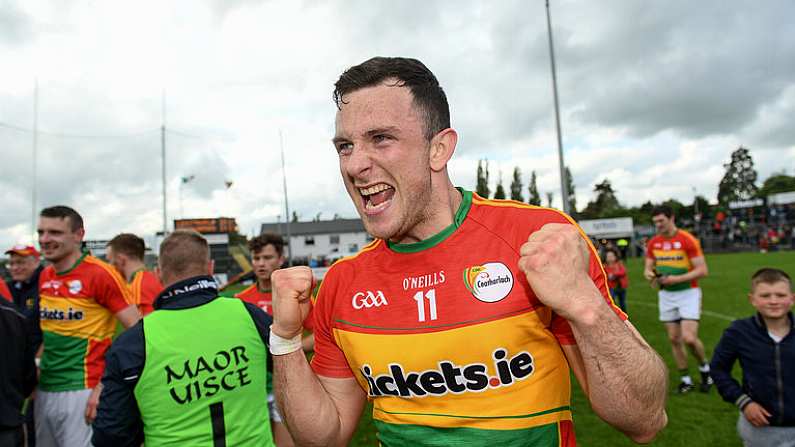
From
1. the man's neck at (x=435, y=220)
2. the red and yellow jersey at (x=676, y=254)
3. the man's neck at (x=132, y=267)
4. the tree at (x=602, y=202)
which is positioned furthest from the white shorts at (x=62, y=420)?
the tree at (x=602, y=202)

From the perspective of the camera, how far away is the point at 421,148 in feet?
6.41

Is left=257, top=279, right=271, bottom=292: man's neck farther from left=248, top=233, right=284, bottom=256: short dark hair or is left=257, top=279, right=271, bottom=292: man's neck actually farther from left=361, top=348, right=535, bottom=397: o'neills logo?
left=361, top=348, right=535, bottom=397: o'neills logo

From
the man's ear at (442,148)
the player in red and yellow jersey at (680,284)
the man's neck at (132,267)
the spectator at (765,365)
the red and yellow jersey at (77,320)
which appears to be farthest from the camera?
the player in red and yellow jersey at (680,284)

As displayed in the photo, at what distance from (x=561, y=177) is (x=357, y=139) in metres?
12.2

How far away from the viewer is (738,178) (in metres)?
103

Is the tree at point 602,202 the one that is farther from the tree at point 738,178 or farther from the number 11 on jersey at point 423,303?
the number 11 on jersey at point 423,303

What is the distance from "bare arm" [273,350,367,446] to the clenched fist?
1001mm

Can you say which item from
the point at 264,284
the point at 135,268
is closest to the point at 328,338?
the point at 264,284

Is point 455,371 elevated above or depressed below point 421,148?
below

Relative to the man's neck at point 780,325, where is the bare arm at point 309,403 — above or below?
above

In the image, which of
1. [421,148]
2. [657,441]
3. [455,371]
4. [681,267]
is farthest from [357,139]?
[681,267]

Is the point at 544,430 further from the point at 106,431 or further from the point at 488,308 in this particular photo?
the point at 106,431

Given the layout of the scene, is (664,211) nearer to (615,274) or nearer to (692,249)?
(692,249)

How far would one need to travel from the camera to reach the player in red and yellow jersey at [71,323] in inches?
199
